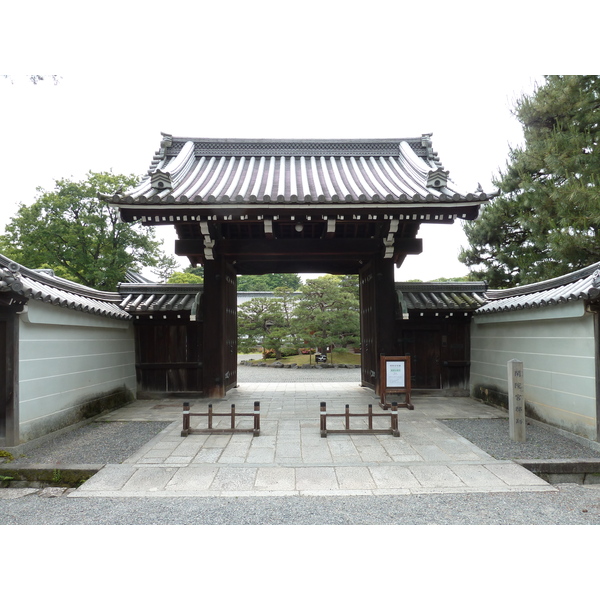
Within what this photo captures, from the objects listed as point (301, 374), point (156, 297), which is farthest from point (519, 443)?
point (301, 374)

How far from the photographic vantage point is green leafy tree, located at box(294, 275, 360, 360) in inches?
745

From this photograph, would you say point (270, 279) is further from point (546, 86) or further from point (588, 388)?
point (588, 388)

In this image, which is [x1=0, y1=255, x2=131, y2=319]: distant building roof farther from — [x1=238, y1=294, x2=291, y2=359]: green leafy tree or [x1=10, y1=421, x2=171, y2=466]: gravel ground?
[x1=238, y1=294, x2=291, y2=359]: green leafy tree

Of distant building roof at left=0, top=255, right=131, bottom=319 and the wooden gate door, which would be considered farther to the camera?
the wooden gate door

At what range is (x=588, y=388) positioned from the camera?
5.83m

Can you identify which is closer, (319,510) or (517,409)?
(319,510)

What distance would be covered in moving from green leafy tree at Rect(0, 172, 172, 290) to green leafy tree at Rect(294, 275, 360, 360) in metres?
8.89

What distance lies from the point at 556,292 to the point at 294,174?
5.92m

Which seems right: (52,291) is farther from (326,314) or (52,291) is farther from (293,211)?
(326,314)

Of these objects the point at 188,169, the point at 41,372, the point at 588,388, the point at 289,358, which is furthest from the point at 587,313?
the point at 289,358

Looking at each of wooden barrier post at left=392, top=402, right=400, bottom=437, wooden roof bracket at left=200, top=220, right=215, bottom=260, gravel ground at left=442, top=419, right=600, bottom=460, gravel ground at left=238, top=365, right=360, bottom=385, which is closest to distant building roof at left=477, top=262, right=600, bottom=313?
gravel ground at left=442, top=419, right=600, bottom=460

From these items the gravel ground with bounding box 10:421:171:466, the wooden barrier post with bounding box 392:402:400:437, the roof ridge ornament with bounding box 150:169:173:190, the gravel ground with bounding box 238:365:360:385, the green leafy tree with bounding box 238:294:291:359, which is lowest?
the gravel ground with bounding box 238:365:360:385

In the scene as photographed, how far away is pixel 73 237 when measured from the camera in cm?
1933

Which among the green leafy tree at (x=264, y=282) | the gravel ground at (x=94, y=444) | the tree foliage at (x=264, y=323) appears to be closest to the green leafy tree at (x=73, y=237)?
the tree foliage at (x=264, y=323)
